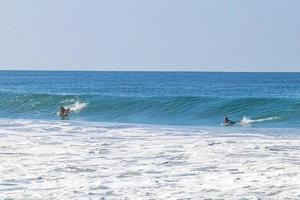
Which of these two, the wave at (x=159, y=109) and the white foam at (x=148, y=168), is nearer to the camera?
the white foam at (x=148, y=168)

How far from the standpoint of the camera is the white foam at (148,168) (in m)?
10.4

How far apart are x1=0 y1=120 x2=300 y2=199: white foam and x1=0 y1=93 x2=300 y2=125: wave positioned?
14480 mm

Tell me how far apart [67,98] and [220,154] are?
112 ft

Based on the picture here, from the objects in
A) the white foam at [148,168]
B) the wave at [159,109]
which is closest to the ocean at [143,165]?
the white foam at [148,168]

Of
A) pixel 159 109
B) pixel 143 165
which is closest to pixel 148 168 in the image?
pixel 143 165

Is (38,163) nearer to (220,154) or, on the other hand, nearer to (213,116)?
(220,154)

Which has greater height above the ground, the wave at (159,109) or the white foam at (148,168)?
the wave at (159,109)

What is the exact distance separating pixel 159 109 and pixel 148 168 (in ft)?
89.3

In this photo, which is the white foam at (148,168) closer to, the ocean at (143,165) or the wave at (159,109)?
the ocean at (143,165)

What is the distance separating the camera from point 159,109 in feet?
131

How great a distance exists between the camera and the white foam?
10.4 metres

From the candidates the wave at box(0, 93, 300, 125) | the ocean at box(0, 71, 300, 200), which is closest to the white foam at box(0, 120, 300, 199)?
the ocean at box(0, 71, 300, 200)

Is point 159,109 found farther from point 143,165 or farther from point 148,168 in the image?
point 148,168

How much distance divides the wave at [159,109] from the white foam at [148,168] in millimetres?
14480
